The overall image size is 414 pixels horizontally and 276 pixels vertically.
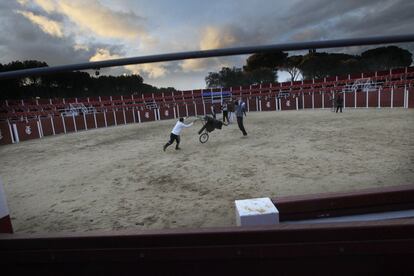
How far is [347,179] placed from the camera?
17.7ft

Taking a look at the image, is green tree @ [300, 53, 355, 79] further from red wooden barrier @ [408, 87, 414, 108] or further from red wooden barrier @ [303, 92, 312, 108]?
red wooden barrier @ [408, 87, 414, 108]

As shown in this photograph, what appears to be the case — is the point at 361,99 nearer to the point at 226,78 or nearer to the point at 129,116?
the point at 129,116

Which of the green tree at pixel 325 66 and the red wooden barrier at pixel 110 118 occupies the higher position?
the green tree at pixel 325 66

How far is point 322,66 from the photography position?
57.8 metres

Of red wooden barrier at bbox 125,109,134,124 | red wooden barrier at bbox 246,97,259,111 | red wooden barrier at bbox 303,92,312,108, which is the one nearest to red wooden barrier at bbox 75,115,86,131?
red wooden barrier at bbox 125,109,134,124

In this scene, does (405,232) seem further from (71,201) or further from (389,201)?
(71,201)

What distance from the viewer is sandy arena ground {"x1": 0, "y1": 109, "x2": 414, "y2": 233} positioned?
4.53 m

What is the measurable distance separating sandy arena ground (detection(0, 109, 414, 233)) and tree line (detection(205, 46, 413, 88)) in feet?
149

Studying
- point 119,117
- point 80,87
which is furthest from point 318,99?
point 80,87

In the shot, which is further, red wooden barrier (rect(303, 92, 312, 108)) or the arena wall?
red wooden barrier (rect(303, 92, 312, 108))

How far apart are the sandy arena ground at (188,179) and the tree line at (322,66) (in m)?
45.4

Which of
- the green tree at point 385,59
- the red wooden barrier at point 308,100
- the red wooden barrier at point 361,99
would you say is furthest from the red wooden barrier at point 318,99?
the green tree at point 385,59

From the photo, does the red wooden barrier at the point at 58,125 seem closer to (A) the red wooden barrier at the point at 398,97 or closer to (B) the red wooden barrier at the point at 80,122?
(B) the red wooden barrier at the point at 80,122

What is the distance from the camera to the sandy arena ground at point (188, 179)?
453 centimetres
